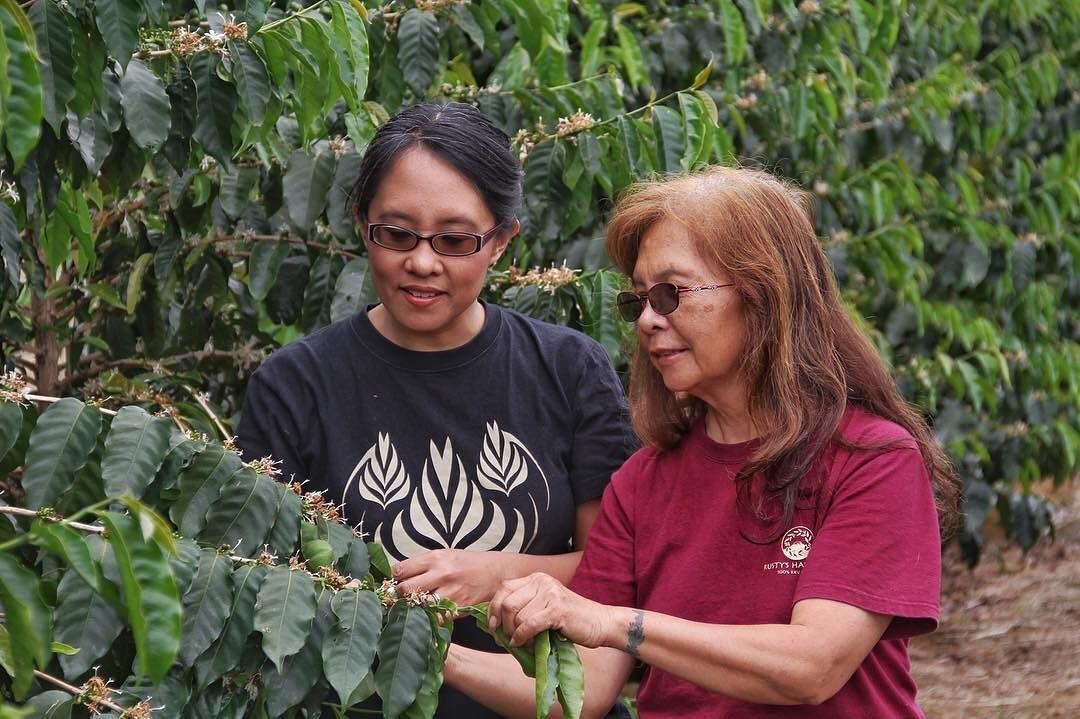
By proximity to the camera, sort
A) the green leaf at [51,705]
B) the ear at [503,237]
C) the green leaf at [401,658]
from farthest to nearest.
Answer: the ear at [503,237] < the green leaf at [401,658] < the green leaf at [51,705]

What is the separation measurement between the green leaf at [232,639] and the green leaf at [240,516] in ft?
0.37

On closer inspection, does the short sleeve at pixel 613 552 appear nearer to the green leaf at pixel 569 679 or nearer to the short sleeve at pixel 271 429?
the green leaf at pixel 569 679

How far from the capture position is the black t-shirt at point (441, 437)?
2629 mm

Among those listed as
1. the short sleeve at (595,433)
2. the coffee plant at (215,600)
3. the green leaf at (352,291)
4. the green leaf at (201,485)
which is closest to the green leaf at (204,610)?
the coffee plant at (215,600)

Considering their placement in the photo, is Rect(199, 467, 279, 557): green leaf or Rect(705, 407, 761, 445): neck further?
Rect(705, 407, 761, 445): neck

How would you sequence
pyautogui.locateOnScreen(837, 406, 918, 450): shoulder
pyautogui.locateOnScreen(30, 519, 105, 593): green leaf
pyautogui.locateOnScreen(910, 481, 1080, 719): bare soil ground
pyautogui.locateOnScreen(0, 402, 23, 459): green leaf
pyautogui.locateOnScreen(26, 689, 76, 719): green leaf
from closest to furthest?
1. pyautogui.locateOnScreen(30, 519, 105, 593): green leaf
2. pyautogui.locateOnScreen(26, 689, 76, 719): green leaf
3. pyautogui.locateOnScreen(0, 402, 23, 459): green leaf
4. pyautogui.locateOnScreen(837, 406, 918, 450): shoulder
5. pyautogui.locateOnScreen(910, 481, 1080, 719): bare soil ground

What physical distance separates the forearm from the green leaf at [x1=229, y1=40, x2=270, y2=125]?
3.35 feet

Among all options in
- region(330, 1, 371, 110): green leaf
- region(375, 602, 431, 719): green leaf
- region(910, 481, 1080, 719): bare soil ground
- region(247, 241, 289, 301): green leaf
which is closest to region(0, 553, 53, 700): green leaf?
region(375, 602, 431, 719): green leaf

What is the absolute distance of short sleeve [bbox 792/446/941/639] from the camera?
2.24 metres

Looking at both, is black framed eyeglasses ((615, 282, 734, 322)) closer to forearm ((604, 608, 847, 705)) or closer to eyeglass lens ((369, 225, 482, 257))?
eyeglass lens ((369, 225, 482, 257))

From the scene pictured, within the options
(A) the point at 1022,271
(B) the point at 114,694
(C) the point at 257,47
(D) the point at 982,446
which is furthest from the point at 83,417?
(A) the point at 1022,271

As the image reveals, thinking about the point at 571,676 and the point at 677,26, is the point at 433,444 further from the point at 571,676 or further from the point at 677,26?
the point at 677,26

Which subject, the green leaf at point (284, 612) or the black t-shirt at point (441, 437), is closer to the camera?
the green leaf at point (284, 612)

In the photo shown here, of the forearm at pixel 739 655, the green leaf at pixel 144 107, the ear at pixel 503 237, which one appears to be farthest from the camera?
the ear at pixel 503 237
